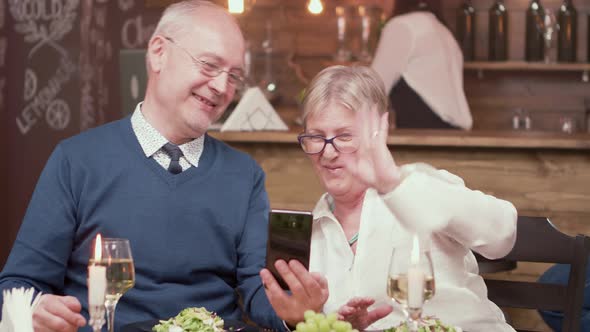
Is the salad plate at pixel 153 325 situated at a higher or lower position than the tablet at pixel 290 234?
lower

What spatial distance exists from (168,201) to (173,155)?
0.38 feet

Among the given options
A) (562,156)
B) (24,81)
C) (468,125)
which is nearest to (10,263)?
(562,156)

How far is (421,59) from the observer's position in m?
4.62

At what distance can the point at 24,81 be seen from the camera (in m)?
4.68

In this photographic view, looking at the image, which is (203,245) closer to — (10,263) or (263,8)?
(10,263)

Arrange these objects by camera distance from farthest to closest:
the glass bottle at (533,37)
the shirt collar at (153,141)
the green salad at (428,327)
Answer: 1. the glass bottle at (533,37)
2. the shirt collar at (153,141)
3. the green salad at (428,327)

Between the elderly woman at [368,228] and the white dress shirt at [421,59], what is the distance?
2.59 m

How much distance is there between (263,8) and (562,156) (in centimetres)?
334

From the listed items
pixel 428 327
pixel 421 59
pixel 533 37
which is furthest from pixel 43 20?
pixel 428 327

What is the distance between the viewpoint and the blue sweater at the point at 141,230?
6.36ft

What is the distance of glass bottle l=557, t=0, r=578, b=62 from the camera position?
5.80m

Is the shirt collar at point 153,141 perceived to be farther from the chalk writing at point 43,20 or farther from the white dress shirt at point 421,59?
the chalk writing at point 43,20

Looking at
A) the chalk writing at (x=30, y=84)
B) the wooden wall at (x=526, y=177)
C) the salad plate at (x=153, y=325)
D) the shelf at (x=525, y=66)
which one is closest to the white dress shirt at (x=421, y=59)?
the wooden wall at (x=526, y=177)

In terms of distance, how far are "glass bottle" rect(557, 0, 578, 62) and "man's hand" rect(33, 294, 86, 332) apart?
4937mm
